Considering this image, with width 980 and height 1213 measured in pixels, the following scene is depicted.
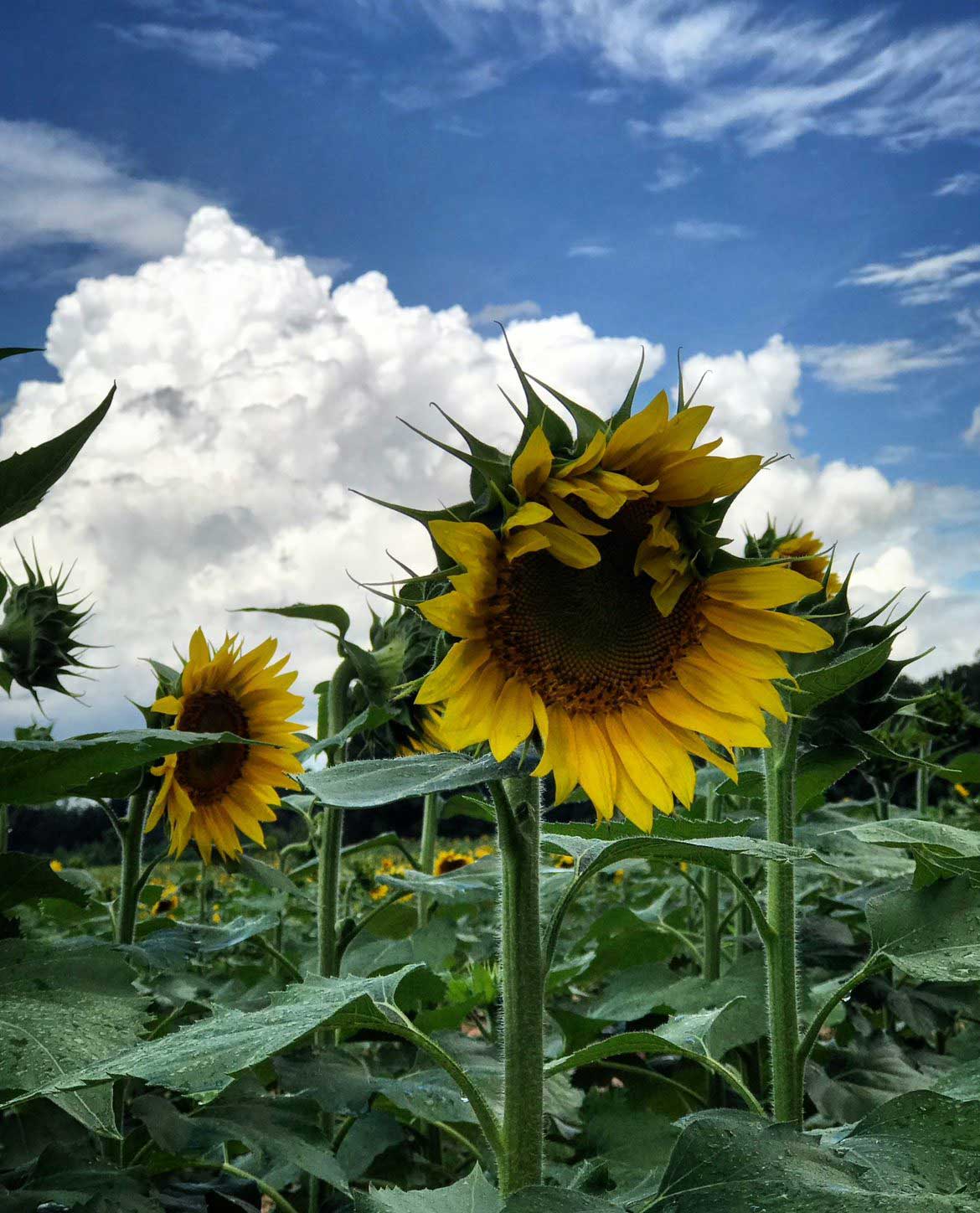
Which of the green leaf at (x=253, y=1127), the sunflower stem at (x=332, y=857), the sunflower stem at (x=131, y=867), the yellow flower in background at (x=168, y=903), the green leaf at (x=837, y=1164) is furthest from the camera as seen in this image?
the yellow flower in background at (x=168, y=903)

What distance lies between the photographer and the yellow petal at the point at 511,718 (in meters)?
1.46

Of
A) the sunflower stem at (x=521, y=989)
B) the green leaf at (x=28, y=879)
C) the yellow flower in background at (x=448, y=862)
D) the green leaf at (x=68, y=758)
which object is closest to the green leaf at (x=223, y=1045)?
the sunflower stem at (x=521, y=989)

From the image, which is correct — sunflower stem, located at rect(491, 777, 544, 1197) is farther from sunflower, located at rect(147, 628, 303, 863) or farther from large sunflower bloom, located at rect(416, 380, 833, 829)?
sunflower, located at rect(147, 628, 303, 863)

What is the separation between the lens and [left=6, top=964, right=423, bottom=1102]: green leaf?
103cm

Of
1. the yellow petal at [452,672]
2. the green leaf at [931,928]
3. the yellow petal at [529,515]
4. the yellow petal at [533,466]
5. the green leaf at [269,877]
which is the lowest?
the green leaf at [269,877]

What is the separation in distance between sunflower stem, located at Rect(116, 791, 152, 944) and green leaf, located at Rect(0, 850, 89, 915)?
0.59 metres

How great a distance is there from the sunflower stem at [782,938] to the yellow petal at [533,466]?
59cm

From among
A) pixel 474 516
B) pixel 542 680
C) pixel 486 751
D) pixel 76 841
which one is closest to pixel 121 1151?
pixel 486 751

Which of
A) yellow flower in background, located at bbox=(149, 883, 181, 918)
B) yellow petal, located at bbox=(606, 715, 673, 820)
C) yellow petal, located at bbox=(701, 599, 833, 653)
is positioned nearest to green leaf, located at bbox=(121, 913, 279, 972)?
yellow petal, located at bbox=(606, 715, 673, 820)

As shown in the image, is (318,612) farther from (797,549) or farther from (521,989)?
(797,549)

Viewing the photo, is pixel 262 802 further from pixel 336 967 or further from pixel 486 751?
pixel 486 751

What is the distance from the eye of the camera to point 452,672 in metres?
1.47

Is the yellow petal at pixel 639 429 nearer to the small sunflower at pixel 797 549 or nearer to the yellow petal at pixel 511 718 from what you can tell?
the yellow petal at pixel 511 718

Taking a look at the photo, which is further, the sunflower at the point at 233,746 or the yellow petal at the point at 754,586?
the sunflower at the point at 233,746
